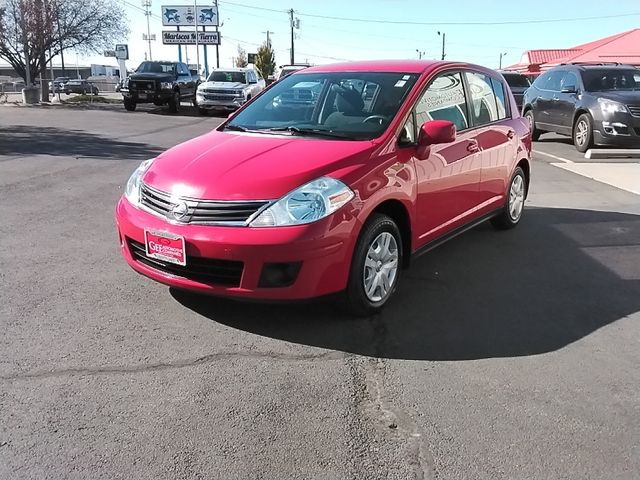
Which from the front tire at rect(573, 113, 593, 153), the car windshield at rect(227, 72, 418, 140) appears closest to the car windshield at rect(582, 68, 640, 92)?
the front tire at rect(573, 113, 593, 153)

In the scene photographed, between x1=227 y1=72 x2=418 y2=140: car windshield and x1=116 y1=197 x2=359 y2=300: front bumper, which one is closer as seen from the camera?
x1=116 y1=197 x2=359 y2=300: front bumper

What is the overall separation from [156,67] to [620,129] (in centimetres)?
1892

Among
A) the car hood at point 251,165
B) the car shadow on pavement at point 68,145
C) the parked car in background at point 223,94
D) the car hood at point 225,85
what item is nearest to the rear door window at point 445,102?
the car hood at point 251,165

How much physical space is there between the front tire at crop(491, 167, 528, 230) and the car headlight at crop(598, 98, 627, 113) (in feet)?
22.2

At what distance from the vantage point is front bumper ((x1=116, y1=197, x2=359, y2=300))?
364cm

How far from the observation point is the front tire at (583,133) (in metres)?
13.1

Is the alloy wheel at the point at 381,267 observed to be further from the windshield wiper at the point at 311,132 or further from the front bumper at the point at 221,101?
the front bumper at the point at 221,101

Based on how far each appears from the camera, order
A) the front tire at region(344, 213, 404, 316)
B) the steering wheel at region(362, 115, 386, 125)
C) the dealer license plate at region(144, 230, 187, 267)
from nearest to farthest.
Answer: the dealer license plate at region(144, 230, 187, 267)
the front tire at region(344, 213, 404, 316)
the steering wheel at region(362, 115, 386, 125)

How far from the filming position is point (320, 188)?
3799 millimetres

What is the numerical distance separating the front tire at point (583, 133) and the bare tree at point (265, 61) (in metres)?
55.3

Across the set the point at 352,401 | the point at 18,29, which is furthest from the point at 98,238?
the point at 18,29

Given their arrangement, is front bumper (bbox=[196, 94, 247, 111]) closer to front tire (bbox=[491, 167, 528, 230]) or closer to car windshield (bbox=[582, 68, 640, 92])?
car windshield (bbox=[582, 68, 640, 92])

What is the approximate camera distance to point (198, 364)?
3.51 m

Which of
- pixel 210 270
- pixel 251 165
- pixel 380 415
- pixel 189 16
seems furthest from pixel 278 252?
pixel 189 16
